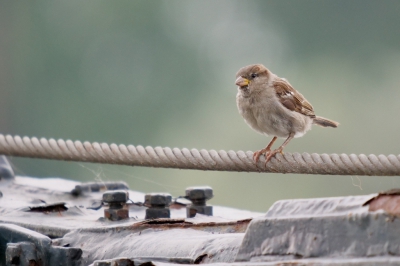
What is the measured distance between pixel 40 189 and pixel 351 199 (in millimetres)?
1813

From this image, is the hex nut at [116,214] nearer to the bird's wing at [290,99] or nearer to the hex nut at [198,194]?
the hex nut at [198,194]

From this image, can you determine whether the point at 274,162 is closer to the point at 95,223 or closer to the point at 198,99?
the point at 95,223

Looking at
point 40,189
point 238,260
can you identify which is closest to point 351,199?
point 238,260

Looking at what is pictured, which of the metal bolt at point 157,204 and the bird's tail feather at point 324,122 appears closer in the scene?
the metal bolt at point 157,204

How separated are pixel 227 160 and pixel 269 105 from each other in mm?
1387

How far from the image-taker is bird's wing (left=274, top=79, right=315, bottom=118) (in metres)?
4.00

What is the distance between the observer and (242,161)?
2.55 m

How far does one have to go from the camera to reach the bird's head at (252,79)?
13.0ft

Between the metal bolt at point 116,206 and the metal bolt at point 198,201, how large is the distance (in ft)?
0.62

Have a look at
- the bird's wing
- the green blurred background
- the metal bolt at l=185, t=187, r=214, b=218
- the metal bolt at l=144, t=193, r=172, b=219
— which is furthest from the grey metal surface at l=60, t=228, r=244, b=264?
the green blurred background

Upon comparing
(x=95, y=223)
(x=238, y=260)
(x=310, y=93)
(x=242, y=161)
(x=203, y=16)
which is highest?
(x=203, y=16)

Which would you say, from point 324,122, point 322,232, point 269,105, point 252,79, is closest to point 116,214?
point 322,232

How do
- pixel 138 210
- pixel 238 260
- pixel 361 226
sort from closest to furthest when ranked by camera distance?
pixel 361 226 → pixel 238 260 → pixel 138 210

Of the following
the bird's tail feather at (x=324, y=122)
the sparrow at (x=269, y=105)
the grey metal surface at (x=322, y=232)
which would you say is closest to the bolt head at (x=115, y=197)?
the grey metal surface at (x=322, y=232)
